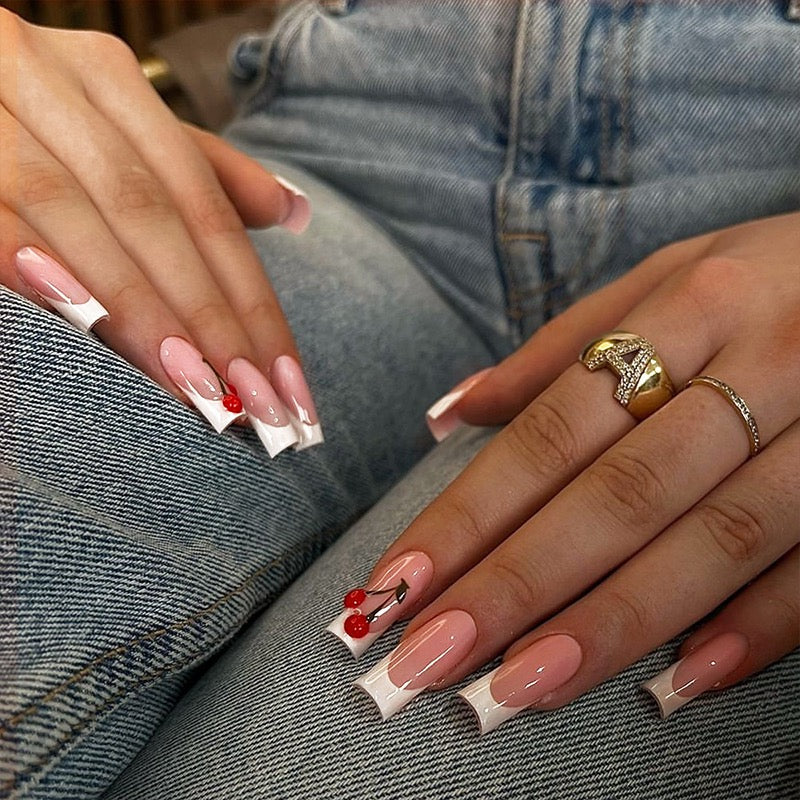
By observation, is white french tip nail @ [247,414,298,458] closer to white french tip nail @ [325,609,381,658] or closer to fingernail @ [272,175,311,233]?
white french tip nail @ [325,609,381,658]

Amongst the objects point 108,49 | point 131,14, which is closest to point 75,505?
point 108,49

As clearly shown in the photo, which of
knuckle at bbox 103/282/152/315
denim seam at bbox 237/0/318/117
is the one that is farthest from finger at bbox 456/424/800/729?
denim seam at bbox 237/0/318/117

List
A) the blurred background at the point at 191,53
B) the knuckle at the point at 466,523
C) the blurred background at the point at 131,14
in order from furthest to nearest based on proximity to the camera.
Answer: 1. the blurred background at the point at 131,14
2. the blurred background at the point at 191,53
3. the knuckle at the point at 466,523

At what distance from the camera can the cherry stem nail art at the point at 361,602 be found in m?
0.49

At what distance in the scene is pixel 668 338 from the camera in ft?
1.85

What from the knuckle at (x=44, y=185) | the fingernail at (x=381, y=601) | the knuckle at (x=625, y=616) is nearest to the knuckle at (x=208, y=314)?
the knuckle at (x=44, y=185)

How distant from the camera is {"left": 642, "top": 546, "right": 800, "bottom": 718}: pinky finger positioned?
479 mm

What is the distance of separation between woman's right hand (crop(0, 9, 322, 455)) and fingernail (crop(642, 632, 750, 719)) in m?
0.29

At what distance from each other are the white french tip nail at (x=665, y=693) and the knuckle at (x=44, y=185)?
1.58 ft

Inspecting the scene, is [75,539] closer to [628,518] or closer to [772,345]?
[628,518]

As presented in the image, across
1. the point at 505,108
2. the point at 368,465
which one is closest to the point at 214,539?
the point at 368,465

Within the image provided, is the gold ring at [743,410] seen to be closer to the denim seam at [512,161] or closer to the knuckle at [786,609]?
the knuckle at [786,609]

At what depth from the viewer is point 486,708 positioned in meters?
0.45

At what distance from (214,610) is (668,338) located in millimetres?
346
